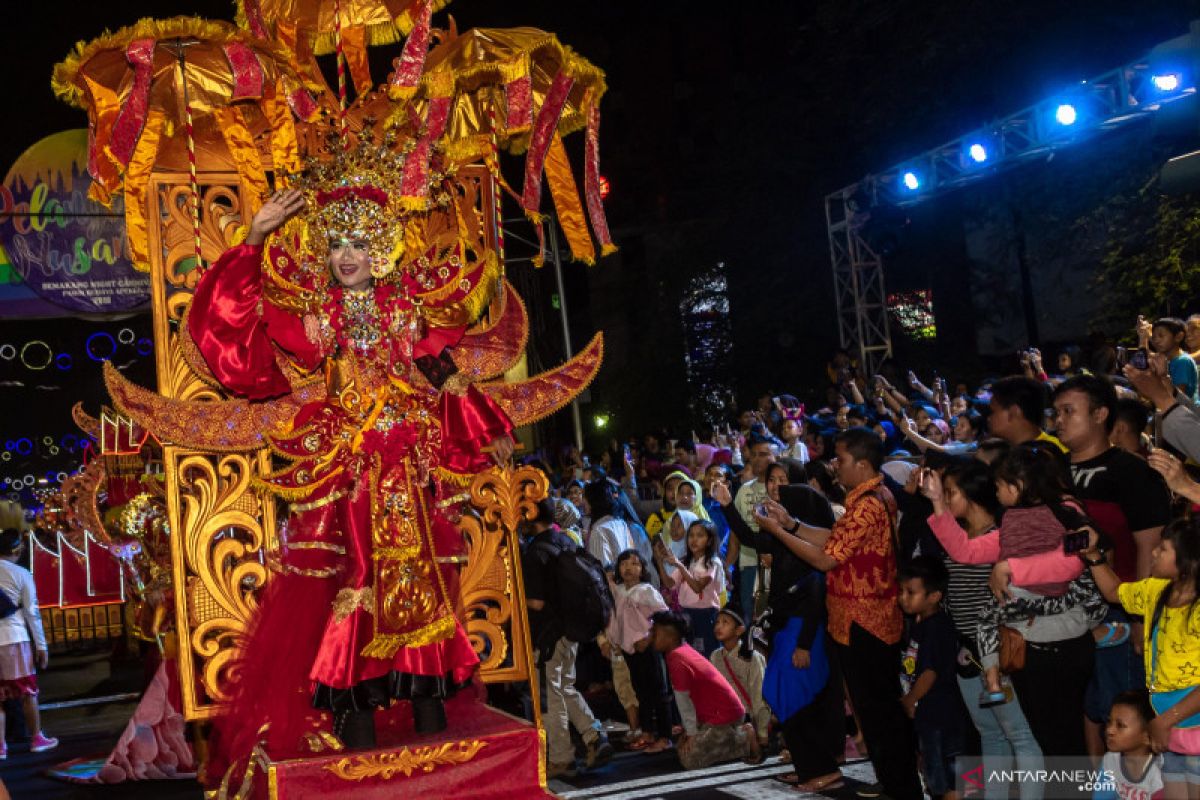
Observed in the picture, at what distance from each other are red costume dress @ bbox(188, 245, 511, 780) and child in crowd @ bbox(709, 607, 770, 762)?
3.31m

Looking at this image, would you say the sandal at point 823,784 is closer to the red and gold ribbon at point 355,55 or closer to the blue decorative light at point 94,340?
the red and gold ribbon at point 355,55

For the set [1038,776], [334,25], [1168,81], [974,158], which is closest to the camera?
[1038,776]

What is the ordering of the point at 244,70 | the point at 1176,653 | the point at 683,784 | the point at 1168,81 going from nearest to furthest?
1. the point at 1176,653
2. the point at 244,70
3. the point at 683,784
4. the point at 1168,81

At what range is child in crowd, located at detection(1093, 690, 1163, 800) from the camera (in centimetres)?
473

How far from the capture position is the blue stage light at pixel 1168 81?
37.7 feet

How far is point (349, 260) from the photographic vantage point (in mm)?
5133

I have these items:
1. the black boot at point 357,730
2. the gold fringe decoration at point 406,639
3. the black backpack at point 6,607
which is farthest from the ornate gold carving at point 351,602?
the black backpack at point 6,607

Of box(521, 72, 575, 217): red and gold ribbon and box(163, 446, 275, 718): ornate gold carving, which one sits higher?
box(521, 72, 575, 217): red and gold ribbon

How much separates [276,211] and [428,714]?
2015 mm

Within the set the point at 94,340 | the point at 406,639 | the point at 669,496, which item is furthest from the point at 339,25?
the point at 94,340

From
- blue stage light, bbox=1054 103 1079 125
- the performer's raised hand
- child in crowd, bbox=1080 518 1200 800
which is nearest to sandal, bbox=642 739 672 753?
child in crowd, bbox=1080 518 1200 800

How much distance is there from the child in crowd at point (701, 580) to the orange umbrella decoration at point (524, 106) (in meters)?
3.17

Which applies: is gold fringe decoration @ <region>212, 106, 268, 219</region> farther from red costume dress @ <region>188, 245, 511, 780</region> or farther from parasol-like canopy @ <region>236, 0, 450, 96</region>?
red costume dress @ <region>188, 245, 511, 780</region>

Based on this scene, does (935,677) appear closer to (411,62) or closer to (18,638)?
(411,62)
